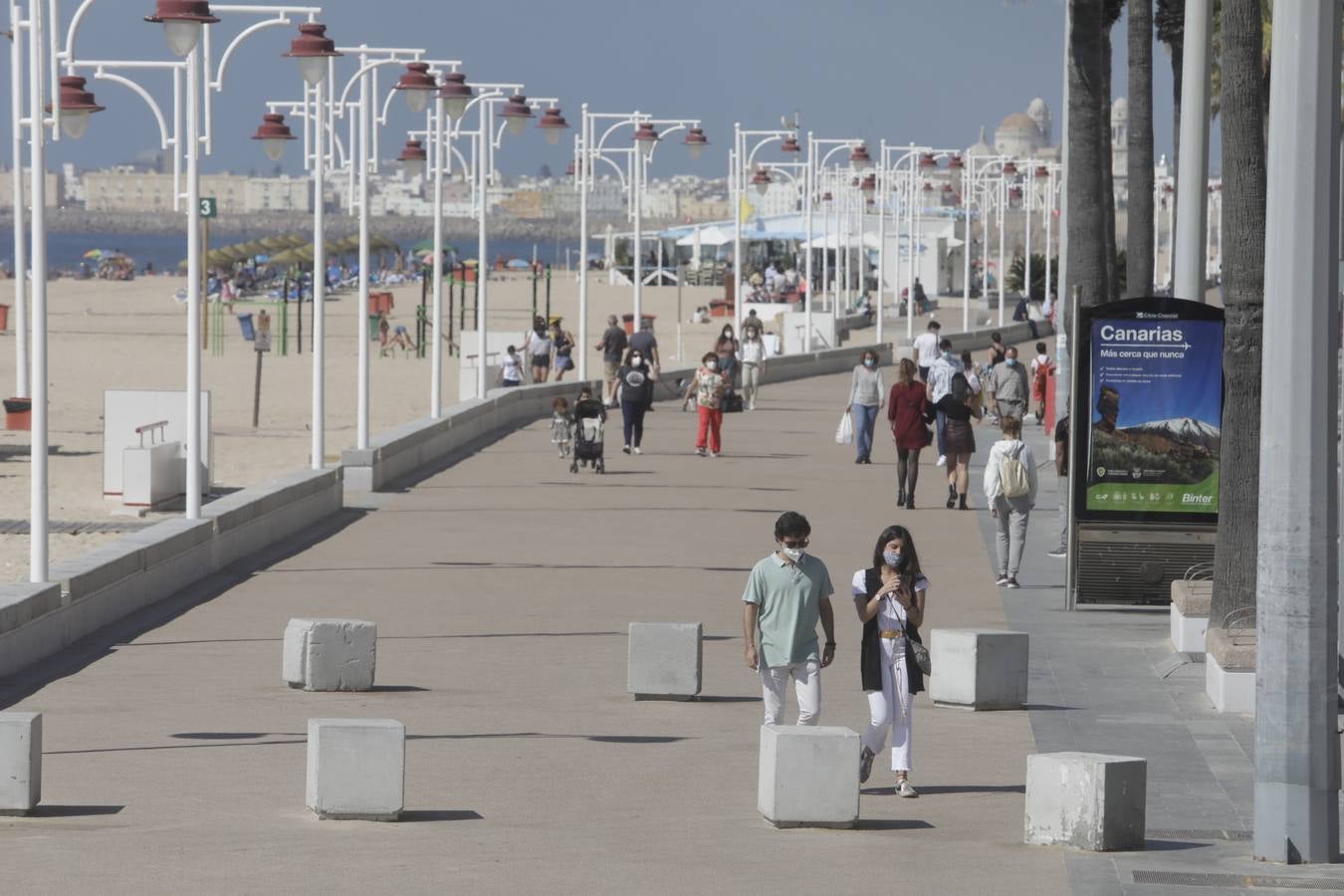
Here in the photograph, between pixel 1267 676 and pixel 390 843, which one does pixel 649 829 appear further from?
pixel 1267 676

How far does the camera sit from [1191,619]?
1588 centimetres

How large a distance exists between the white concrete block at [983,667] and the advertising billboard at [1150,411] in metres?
3.87

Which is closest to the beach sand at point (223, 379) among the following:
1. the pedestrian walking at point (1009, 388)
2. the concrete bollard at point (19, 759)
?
the pedestrian walking at point (1009, 388)

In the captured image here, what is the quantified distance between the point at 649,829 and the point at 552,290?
88.4 meters

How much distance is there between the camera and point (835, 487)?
27.4 metres

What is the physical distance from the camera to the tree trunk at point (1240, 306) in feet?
49.1

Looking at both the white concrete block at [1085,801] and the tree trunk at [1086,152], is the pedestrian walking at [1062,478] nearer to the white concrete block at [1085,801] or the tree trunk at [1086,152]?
the tree trunk at [1086,152]

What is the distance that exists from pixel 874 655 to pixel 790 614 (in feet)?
1.56

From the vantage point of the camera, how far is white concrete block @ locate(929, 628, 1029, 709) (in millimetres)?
13703

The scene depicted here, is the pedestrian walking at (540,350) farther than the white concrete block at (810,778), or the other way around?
the pedestrian walking at (540,350)

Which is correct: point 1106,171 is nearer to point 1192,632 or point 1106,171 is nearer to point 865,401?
point 865,401

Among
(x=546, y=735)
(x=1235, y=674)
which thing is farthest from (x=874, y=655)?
(x=1235, y=674)

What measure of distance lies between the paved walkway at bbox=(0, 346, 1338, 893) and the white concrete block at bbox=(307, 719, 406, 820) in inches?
5.1

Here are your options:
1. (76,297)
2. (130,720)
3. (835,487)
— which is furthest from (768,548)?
(76,297)
